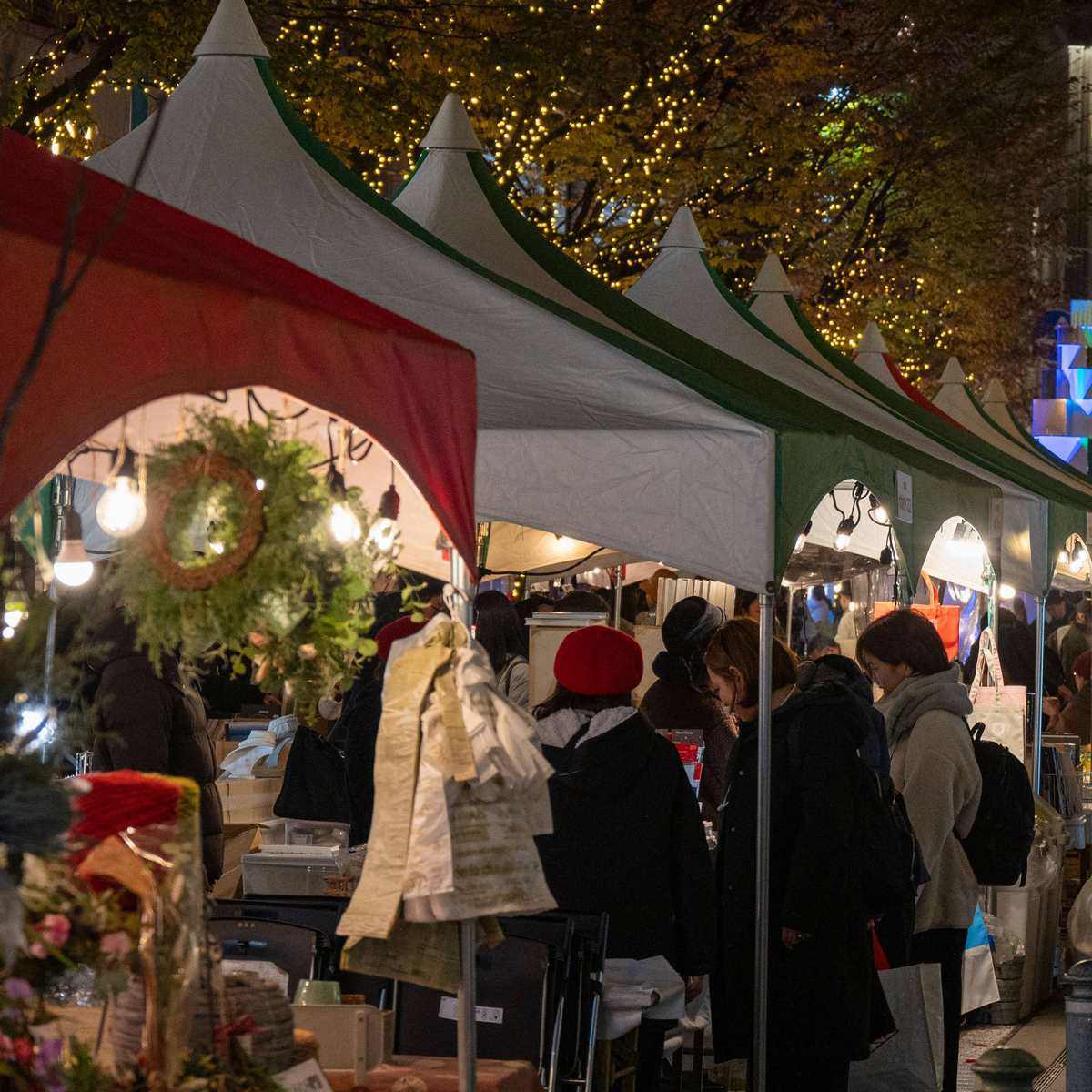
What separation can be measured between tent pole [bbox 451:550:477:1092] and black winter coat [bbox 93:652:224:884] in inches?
105

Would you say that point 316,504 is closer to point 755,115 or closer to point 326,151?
point 326,151

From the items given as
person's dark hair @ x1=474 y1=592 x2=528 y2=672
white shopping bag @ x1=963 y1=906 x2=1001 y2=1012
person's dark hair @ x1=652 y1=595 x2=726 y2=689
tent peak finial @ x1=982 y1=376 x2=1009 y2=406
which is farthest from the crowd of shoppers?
tent peak finial @ x1=982 y1=376 x2=1009 y2=406

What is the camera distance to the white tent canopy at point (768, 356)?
436 inches

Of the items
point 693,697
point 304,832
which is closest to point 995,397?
point 693,697

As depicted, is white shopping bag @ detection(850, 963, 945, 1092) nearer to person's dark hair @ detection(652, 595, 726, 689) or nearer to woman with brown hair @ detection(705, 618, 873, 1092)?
woman with brown hair @ detection(705, 618, 873, 1092)

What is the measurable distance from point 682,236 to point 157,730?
588 cm

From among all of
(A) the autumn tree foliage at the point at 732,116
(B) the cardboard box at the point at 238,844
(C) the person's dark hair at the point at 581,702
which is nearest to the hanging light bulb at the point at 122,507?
(A) the autumn tree foliage at the point at 732,116

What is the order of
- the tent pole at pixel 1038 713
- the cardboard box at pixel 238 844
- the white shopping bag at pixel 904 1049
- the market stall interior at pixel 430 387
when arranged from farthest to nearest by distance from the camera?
the tent pole at pixel 1038 713, the cardboard box at pixel 238 844, the white shopping bag at pixel 904 1049, the market stall interior at pixel 430 387

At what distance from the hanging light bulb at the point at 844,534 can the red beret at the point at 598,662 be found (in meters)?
7.44

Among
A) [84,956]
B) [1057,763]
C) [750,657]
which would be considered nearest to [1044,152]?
[1057,763]

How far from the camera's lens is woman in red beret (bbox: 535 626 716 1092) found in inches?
266

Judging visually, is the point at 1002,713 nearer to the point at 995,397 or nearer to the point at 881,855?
the point at 881,855

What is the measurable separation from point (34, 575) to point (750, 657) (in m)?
2.79

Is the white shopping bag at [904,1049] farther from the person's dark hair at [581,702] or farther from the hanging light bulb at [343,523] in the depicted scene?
the hanging light bulb at [343,523]
